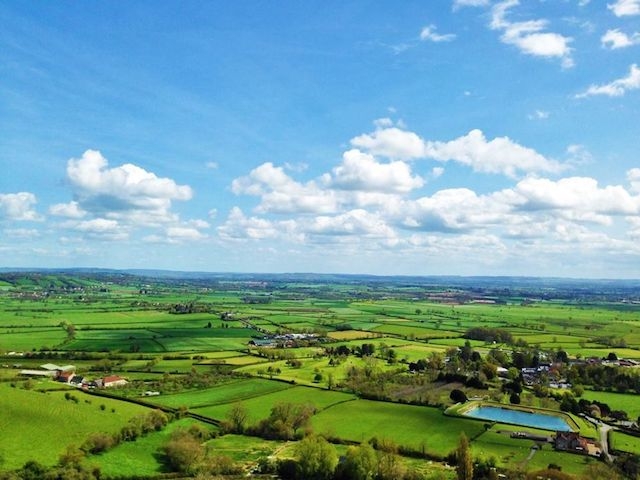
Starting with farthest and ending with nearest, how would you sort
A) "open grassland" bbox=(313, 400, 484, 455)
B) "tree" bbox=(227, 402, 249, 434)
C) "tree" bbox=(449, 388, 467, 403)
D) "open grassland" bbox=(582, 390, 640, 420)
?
"tree" bbox=(449, 388, 467, 403), "open grassland" bbox=(582, 390, 640, 420), "tree" bbox=(227, 402, 249, 434), "open grassland" bbox=(313, 400, 484, 455)

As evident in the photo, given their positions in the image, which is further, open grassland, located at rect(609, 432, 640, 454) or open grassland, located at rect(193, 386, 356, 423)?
open grassland, located at rect(193, 386, 356, 423)

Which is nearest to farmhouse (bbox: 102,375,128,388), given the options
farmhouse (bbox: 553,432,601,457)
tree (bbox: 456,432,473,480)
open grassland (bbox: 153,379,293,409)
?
open grassland (bbox: 153,379,293,409)

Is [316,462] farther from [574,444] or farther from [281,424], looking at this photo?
[574,444]

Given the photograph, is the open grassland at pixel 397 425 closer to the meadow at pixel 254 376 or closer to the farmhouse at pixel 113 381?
the meadow at pixel 254 376

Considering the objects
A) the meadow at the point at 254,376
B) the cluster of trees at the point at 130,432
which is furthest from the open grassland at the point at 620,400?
the cluster of trees at the point at 130,432

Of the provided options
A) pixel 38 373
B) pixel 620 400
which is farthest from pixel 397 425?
pixel 38 373

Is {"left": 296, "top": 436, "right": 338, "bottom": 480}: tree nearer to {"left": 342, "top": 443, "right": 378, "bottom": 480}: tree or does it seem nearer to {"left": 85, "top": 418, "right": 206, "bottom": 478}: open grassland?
{"left": 342, "top": 443, "right": 378, "bottom": 480}: tree

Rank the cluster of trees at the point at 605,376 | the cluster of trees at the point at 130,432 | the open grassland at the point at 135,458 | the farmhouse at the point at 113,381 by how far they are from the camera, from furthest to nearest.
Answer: the cluster of trees at the point at 605,376, the farmhouse at the point at 113,381, the cluster of trees at the point at 130,432, the open grassland at the point at 135,458

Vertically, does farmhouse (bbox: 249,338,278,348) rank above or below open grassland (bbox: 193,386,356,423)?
above
